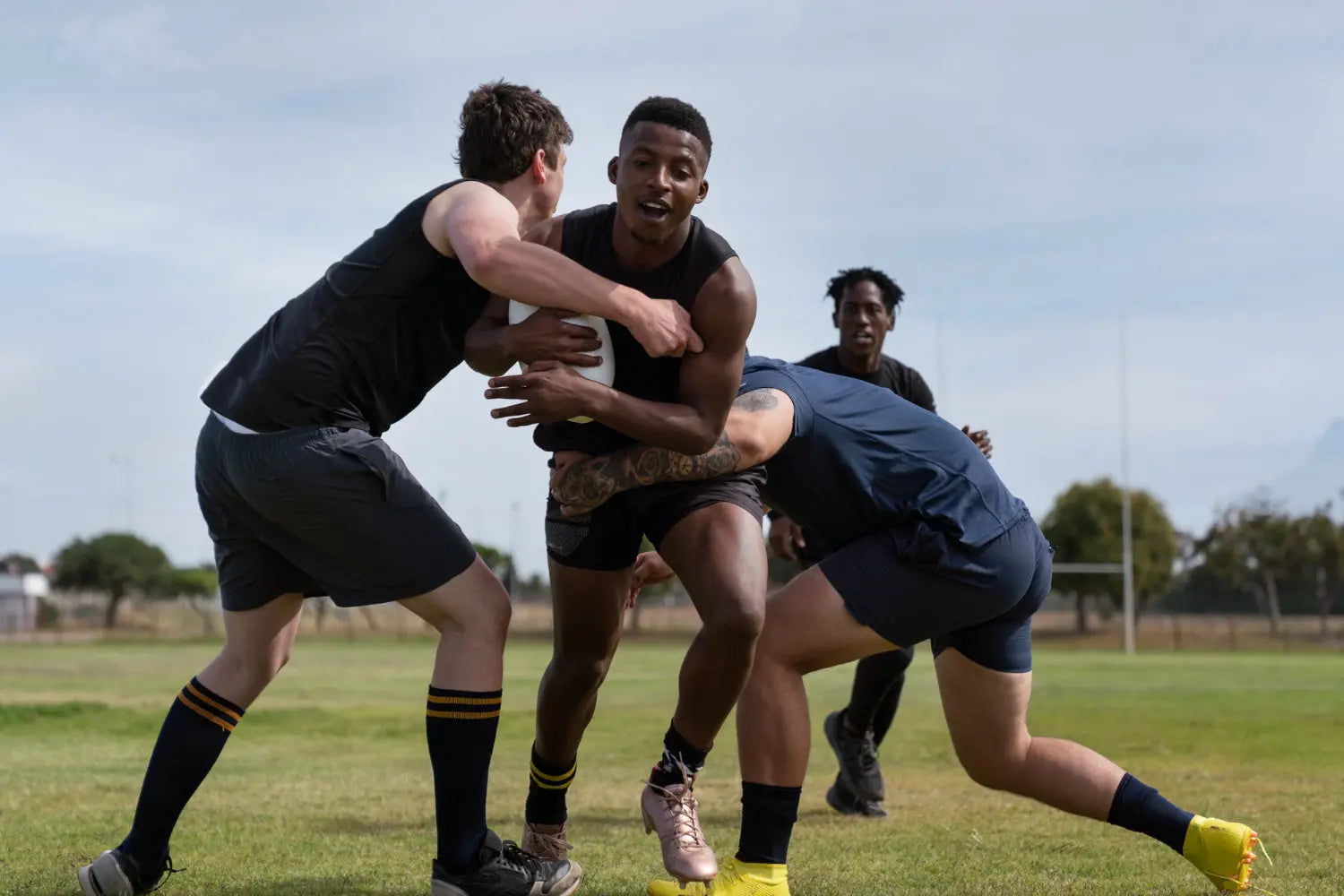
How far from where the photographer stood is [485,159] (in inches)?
182

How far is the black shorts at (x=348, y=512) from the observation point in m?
4.36

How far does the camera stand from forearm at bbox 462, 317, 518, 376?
4.38 meters

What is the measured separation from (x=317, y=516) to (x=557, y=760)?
138 cm

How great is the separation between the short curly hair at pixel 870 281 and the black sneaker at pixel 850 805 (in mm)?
2628

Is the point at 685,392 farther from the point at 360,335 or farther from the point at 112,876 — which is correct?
the point at 112,876

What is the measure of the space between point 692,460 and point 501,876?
4.69 feet

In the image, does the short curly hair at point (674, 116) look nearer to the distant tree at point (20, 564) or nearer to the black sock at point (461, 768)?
the black sock at point (461, 768)

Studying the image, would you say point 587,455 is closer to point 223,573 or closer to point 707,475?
point 707,475

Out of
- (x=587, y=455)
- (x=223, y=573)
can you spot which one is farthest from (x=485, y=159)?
(x=223, y=573)

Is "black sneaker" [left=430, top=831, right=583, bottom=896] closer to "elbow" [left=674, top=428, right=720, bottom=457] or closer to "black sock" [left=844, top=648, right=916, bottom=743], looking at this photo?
"elbow" [left=674, top=428, right=720, bottom=457]

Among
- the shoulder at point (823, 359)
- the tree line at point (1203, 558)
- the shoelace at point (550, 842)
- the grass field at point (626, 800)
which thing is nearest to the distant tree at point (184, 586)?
the tree line at point (1203, 558)

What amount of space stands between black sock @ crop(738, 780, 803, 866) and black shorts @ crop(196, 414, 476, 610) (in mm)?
1162

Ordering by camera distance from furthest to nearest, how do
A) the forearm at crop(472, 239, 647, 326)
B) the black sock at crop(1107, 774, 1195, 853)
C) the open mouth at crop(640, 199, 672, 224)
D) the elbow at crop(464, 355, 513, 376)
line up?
1. the black sock at crop(1107, 774, 1195, 853)
2. the elbow at crop(464, 355, 513, 376)
3. the open mouth at crop(640, 199, 672, 224)
4. the forearm at crop(472, 239, 647, 326)

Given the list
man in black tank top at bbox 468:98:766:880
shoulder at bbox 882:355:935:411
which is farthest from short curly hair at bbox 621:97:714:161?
shoulder at bbox 882:355:935:411
